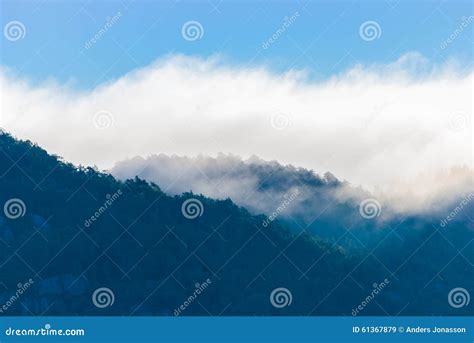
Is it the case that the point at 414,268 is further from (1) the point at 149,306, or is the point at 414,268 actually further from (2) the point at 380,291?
(1) the point at 149,306

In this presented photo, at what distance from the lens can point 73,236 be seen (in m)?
A: 55.4

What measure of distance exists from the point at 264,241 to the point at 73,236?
49.1ft

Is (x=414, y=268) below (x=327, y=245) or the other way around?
the other way around

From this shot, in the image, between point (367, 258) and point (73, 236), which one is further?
point (367, 258)
